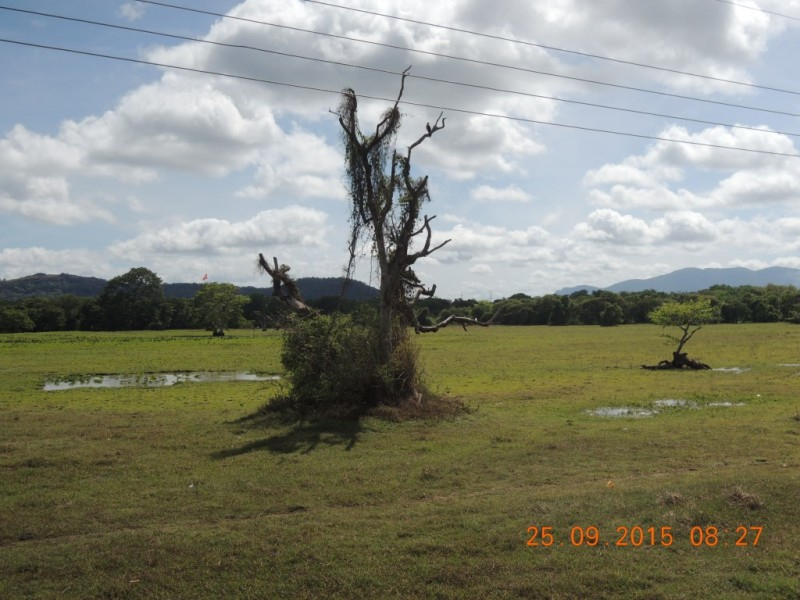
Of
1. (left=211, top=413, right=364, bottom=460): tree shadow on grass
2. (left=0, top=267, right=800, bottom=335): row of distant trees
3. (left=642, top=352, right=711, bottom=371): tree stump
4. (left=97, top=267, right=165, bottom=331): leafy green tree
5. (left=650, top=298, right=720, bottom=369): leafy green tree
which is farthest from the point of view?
(left=97, top=267, right=165, bottom=331): leafy green tree

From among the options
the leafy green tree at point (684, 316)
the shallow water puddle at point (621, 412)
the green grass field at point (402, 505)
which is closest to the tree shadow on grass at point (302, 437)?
the green grass field at point (402, 505)

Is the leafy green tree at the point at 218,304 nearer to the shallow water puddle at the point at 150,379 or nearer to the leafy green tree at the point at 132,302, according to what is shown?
→ the leafy green tree at the point at 132,302

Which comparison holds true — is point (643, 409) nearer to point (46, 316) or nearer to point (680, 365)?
point (680, 365)

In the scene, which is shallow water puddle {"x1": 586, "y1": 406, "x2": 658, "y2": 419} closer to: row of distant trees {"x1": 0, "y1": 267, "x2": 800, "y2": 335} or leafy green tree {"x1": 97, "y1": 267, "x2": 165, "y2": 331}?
row of distant trees {"x1": 0, "y1": 267, "x2": 800, "y2": 335}

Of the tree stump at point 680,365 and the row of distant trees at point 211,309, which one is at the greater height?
the row of distant trees at point 211,309

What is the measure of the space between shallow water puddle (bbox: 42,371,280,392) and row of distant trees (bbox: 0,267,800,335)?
4975 cm

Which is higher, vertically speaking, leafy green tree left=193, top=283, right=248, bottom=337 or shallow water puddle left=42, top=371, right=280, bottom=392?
leafy green tree left=193, top=283, right=248, bottom=337

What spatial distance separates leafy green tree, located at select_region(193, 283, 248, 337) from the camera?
92.6m

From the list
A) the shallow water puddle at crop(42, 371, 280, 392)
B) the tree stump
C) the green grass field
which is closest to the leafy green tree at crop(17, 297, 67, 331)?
the shallow water puddle at crop(42, 371, 280, 392)

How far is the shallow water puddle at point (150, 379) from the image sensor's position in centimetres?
3631

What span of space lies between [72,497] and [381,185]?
44.6ft
